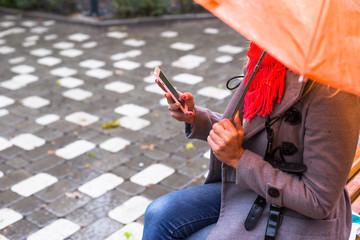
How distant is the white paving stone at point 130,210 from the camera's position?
12.2 ft

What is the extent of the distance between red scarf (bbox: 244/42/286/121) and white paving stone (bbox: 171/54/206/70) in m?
4.67

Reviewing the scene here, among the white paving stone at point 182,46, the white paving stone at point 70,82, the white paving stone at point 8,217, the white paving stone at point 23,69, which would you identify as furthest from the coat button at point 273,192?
the white paving stone at point 182,46

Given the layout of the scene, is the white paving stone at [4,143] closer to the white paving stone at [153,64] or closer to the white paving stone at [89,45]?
the white paving stone at [153,64]

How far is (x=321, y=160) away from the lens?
6.22ft

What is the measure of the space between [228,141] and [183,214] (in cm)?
56

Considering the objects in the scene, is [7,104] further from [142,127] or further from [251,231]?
[251,231]

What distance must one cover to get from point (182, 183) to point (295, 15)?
2744 millimetres

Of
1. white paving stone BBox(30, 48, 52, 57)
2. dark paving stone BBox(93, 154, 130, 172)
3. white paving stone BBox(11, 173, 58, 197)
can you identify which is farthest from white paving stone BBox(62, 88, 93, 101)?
white paving stone BBox(11, 173, 58, 197)

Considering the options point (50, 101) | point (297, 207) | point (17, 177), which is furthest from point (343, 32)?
point (50, 101)

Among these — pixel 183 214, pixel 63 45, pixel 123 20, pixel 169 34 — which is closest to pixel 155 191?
pixel 183 214

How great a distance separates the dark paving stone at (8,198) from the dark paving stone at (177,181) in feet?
3.96

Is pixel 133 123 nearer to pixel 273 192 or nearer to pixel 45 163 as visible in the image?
pixel 45 163

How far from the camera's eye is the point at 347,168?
1.90m

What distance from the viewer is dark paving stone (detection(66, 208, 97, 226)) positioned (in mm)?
3688
